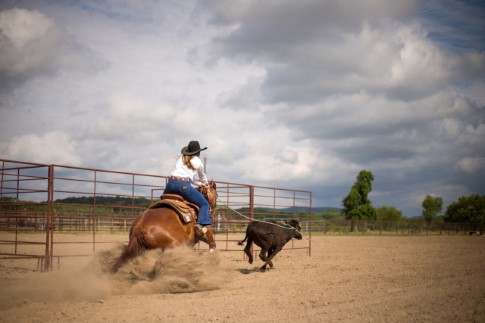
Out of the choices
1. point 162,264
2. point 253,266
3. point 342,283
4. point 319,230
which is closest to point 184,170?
point 162,264

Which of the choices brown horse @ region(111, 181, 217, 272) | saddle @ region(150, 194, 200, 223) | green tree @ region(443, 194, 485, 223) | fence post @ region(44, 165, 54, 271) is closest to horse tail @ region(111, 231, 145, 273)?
brown horse @ region(111, 181, 217, 272)

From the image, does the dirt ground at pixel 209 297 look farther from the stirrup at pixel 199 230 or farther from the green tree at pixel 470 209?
the green tree at pixel 470 209

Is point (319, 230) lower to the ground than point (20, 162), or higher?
lower

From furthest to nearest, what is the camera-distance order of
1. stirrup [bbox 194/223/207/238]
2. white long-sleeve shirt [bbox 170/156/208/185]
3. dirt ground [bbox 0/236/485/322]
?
1. white long-sleeve shirt [bbox 170/156/208/185]
2. stirrup [bbox 194/223/207/238]
3. dirt ground [bbox 0/236/485/322]

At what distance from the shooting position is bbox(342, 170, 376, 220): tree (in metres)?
53.8

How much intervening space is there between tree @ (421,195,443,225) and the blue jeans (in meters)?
86.2

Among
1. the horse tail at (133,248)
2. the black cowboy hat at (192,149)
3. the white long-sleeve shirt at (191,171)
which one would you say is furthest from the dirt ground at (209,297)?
the black cowboy hat at (192,149)

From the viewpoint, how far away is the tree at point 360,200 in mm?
53844

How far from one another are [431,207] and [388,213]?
9.62 m

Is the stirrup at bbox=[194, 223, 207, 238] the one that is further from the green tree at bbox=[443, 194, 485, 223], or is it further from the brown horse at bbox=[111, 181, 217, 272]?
the green tree at bbox=[443, 194, 485, 223]

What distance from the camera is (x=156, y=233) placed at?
20.7 ft

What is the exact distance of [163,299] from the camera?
5.88m

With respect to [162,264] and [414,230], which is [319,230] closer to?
[414,230]

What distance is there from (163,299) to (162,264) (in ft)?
1.61
